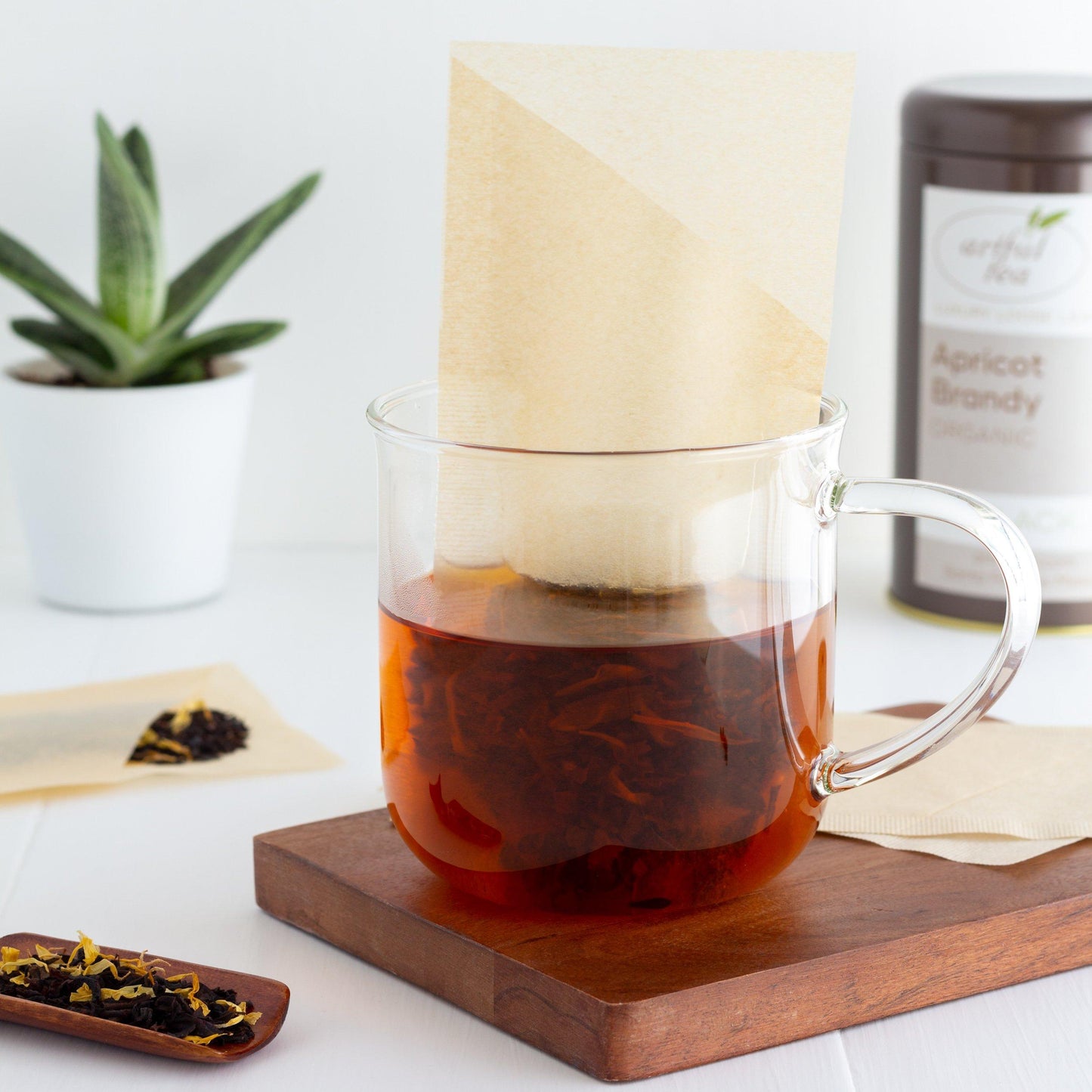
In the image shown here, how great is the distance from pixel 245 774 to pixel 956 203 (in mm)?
466

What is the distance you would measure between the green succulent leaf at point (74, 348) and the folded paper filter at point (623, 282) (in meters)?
0.53

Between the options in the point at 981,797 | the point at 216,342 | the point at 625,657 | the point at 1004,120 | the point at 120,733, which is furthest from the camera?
the point at 216,342

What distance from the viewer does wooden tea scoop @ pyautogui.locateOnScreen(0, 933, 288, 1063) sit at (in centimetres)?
42

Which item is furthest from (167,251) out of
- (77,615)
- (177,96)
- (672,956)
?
(672,956)

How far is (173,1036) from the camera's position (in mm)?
423

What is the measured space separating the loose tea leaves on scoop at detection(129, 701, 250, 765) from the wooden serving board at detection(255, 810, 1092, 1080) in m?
0.17

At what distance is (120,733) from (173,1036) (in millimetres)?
283

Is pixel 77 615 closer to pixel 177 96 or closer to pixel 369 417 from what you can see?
pixel 177 96

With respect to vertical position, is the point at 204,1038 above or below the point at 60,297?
below

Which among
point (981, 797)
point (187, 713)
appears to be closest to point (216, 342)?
point (187, 713)

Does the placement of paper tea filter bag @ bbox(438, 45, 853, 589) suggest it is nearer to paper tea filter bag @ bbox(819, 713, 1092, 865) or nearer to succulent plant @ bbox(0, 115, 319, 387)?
paper tea filter bag @ bbox(819, 713, 1092, 865)

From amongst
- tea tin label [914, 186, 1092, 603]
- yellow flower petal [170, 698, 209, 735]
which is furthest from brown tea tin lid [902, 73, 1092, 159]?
yellow flower petal [170, 698, 209, 735]

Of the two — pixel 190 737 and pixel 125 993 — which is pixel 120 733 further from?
pixel 125 993

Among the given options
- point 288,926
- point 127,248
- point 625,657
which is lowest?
point 288,926
